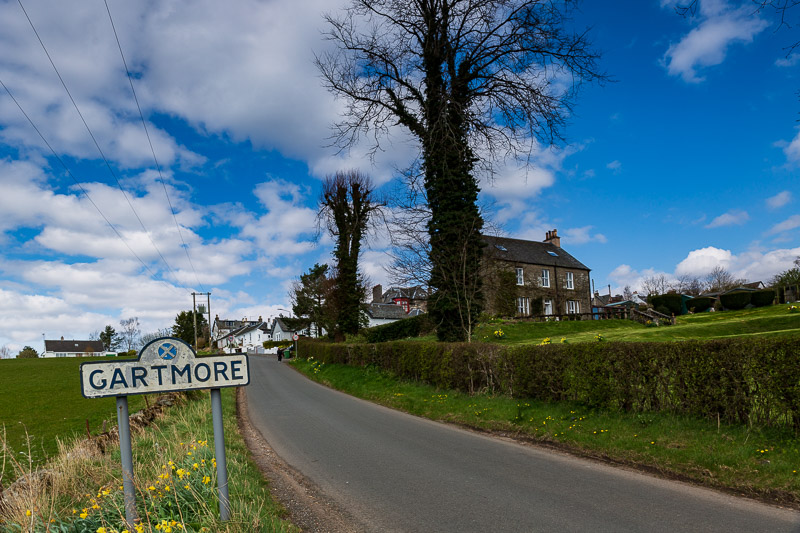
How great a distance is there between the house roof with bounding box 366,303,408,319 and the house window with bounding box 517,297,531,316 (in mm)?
28988

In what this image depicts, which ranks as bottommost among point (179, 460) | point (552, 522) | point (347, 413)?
point (347, 413)

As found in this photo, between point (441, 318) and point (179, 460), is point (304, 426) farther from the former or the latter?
point (441, 318)

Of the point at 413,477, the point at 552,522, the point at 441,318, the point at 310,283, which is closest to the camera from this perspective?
the point at 552,522

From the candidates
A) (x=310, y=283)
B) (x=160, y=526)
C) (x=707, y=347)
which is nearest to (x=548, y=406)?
(x=707, y=347)

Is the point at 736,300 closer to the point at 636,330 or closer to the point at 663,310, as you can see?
the point at 663,310

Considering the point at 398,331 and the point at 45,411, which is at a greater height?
the point at 398,331

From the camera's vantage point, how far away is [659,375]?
26.9 feet

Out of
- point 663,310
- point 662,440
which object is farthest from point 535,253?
point 662,440

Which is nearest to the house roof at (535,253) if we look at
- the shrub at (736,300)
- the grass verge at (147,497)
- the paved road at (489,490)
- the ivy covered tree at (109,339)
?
the shrub at (736,300)

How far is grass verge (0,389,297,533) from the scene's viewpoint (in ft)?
13.7

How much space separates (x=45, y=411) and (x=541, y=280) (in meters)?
40.3

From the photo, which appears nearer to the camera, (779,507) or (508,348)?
(779,507)

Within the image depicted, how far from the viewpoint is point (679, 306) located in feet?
158

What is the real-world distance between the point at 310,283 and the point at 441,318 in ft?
156
